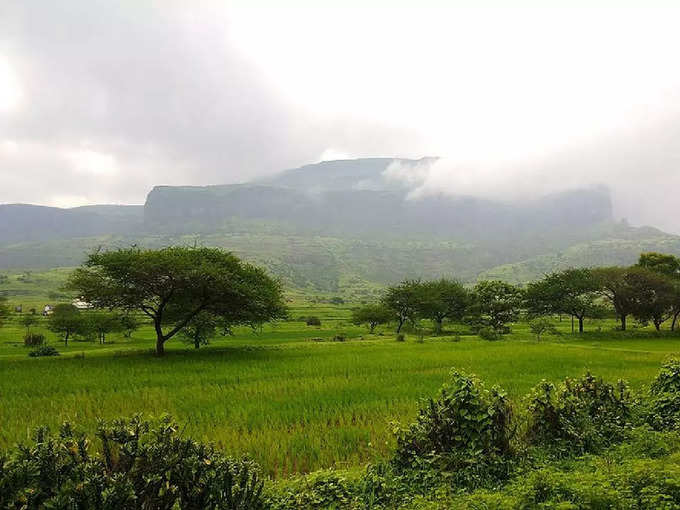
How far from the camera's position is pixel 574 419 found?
9.02 meters

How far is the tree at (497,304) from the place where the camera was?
69.7 meters

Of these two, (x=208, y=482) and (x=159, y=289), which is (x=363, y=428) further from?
(x=159, y=289)

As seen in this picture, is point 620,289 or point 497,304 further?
point 497,304

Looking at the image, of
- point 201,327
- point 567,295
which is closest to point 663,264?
point 567,295

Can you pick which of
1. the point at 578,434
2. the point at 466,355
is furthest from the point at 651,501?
the point at 466,355

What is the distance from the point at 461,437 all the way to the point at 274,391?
1012 cm

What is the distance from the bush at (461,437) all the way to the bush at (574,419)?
100 centimetres

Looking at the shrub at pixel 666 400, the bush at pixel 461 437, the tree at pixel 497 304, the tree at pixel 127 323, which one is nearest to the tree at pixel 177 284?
the tree at pixel 127 323

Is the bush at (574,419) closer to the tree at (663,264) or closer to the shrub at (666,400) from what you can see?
the shrub at (666,400)

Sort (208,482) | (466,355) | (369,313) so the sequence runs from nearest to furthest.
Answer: (208,482) < (466,355) < (369,313)

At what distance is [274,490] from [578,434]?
6493 mm

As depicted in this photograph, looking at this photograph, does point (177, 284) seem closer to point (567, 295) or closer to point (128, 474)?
point (128, 474)

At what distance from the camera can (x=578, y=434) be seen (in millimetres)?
8578

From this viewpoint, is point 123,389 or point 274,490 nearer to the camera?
point 274,490
